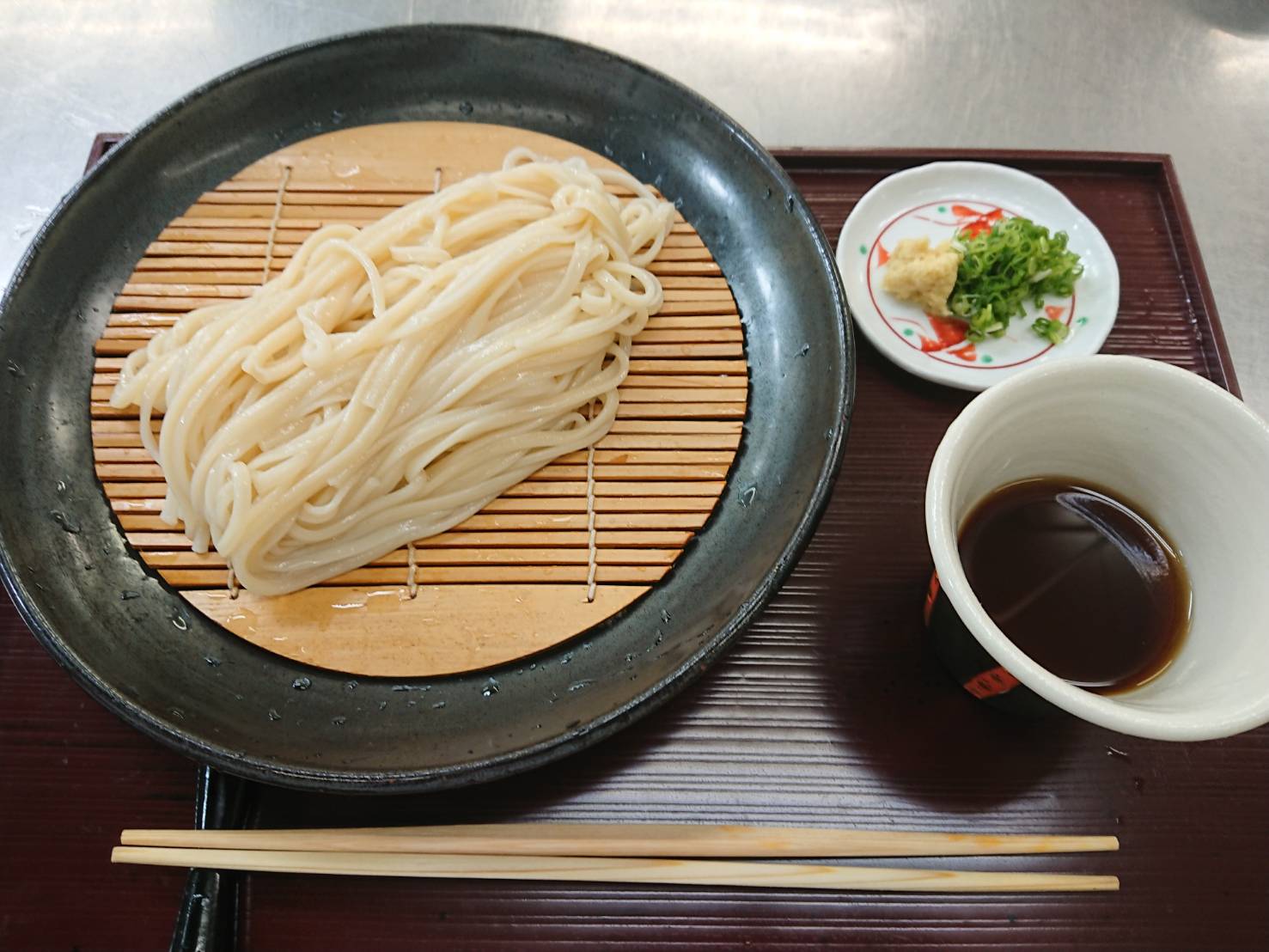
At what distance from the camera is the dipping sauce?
57.1 inches

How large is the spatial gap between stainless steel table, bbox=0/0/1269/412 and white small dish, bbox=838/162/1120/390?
797 millimetres

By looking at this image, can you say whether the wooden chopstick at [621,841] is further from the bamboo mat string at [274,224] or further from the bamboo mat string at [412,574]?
the bamboo mat string at [274,224]

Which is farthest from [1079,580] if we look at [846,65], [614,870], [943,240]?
[846,65]

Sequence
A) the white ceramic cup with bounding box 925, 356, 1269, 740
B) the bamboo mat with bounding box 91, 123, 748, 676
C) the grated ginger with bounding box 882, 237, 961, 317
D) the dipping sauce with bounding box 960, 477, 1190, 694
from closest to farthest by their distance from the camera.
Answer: the white ceramic cup with bounding box 925, 356, 1269, 740 → the dipping sauce with bounding box 960, 477, 1190, 694 → the bamboo mat with bounding box 91, 123, 748, 676 → the grated ginger with bounding box 882, 237, 961, 317

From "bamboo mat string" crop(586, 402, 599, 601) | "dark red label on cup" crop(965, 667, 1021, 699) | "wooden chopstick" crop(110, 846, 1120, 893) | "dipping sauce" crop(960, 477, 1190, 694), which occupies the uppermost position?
"bamboo mat string" crop(586, 402, 599, 601)

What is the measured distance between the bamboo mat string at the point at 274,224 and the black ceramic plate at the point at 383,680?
5.5 inches

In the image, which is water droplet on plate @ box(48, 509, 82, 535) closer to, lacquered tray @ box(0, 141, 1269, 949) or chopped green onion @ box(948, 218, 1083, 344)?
lacquered tray @ box(0, 141, 1269, 949)

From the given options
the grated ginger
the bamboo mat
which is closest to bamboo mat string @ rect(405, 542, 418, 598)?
the bamboo mat

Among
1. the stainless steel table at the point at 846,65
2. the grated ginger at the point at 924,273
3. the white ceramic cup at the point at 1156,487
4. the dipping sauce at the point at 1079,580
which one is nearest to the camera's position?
the white ceramic cup at the point at 1156,487

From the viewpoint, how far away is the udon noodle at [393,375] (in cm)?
170

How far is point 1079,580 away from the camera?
154 cm

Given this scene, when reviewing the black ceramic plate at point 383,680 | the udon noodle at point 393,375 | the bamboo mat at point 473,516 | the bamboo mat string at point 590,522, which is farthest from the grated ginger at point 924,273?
the bamboo mat string at point 590,522

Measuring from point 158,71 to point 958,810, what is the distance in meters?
3.60

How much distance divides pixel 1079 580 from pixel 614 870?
1008 mm
